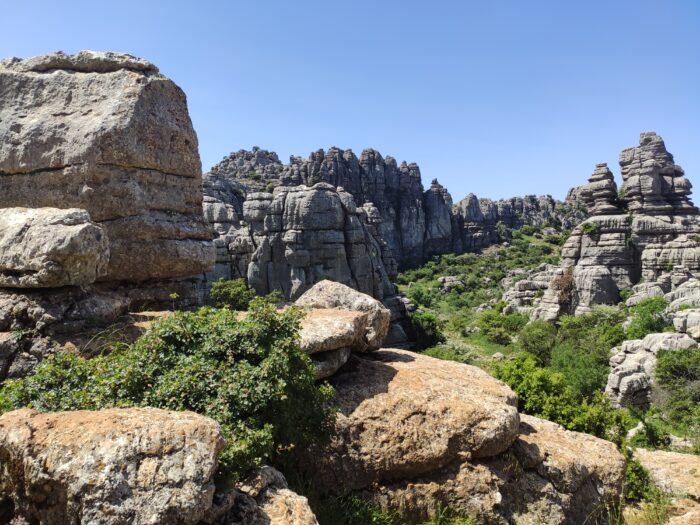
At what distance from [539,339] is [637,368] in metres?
12.5

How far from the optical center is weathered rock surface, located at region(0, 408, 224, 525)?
368cm

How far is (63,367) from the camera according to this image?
5.99 meters

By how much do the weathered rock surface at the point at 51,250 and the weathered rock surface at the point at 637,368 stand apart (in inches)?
889

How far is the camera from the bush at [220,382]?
5203 millimetres

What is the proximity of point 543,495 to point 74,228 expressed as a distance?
857 cm

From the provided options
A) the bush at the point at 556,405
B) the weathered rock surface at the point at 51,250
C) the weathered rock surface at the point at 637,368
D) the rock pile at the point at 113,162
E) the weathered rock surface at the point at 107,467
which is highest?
the rock pile at the point at 113,162

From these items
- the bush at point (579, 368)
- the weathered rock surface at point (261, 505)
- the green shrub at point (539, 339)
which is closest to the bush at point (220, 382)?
the weathered rock surface at point (261, 505)

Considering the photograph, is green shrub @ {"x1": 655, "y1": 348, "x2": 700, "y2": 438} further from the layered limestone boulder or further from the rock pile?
the rock pile

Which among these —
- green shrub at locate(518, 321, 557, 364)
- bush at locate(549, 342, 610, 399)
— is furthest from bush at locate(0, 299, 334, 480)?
green shrub at locate(518, 321, 557, 364)

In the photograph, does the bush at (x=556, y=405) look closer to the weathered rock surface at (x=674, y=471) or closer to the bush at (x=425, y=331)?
the weathered rock surface at (x=674, y=471)

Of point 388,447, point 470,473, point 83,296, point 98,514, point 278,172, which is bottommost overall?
point 470,473

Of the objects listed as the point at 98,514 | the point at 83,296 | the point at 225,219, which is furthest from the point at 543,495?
the point at 225,219

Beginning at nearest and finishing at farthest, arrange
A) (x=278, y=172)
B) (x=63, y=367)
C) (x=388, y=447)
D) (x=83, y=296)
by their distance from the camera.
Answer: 1. (x=63, y=367)
2. (x=388, y=447)
3. (x=83, y=296)
4. (x=278, y=172)

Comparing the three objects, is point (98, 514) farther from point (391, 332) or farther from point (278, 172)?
point (278, 172)
